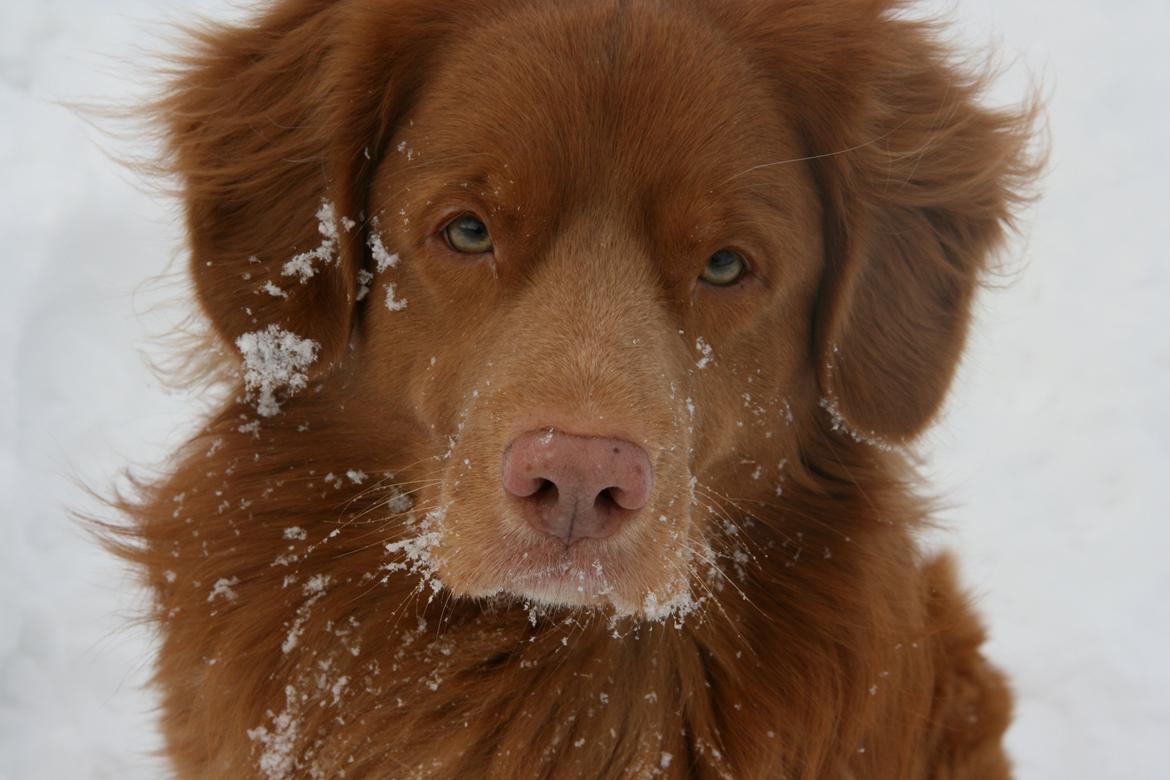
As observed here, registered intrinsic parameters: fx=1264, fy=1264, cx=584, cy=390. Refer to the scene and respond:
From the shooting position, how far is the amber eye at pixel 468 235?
3.45 m

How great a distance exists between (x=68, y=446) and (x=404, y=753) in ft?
10.6

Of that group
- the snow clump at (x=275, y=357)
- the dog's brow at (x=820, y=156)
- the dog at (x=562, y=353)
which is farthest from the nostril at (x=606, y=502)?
the snow clump at (x=275, y=357)

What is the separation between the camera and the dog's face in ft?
10.3

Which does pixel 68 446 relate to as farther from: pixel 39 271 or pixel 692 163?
pixel 692 163

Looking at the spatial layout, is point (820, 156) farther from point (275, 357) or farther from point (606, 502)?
point (275, 357)

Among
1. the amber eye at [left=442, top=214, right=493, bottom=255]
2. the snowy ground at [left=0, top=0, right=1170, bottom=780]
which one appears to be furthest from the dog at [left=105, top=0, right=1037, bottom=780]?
the snowy ground at [left=0, top=0, right=1170, bottom=780]

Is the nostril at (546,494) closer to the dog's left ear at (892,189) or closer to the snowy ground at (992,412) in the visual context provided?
the dog's left ear at (892,189)

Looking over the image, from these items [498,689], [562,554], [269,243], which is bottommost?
[498,689]

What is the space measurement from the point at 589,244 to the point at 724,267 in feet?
1.30

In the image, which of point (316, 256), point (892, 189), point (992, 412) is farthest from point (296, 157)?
point (992, 412)

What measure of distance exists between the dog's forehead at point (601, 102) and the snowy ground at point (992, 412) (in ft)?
4.33

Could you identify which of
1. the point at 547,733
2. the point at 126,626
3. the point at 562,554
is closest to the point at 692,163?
the point at 562,554

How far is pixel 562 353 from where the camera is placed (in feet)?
10.5

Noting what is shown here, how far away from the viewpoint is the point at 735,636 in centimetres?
388
